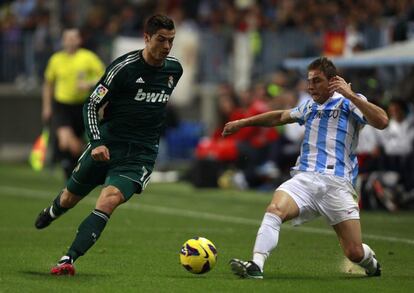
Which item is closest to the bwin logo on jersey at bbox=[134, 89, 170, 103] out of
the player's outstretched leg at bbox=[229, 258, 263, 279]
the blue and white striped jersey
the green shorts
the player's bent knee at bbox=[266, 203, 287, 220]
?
the green shorts

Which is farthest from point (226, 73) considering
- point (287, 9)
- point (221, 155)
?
point (221, 155)

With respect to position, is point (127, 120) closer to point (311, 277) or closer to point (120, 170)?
point (120, 170)

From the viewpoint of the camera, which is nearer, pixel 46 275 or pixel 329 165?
pixel 46 275

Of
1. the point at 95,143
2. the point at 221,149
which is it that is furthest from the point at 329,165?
the point at 221,149

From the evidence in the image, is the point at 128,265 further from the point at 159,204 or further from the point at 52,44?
the point at 52,44

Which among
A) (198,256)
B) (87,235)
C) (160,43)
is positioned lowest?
(198,256)

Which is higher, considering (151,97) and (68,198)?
(151,97)

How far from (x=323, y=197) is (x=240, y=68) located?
67.3 ft

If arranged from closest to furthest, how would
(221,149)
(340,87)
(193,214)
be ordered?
1. (340,87)
2. (193,214)
3. (221,149)

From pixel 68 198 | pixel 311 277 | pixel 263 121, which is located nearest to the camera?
pixel 311 277

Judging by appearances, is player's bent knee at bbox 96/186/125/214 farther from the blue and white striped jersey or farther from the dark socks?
the blue and white striped jersey

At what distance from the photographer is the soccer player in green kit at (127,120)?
10.5 m

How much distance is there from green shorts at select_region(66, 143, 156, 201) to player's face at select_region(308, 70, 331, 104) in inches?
62.1

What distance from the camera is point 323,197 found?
10336 mm
